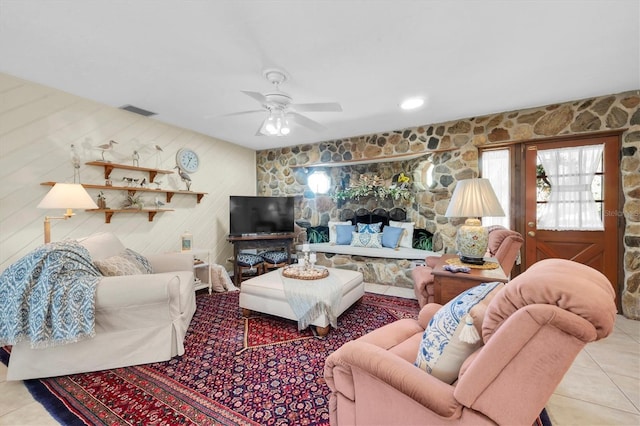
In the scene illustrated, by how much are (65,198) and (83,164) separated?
865mm

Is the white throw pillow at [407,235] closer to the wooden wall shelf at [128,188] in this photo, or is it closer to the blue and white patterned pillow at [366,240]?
the blue and white patterned pillow at [366,240]

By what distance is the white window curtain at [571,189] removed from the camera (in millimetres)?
3160

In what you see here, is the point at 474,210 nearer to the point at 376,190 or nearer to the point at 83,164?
the point at 376,190

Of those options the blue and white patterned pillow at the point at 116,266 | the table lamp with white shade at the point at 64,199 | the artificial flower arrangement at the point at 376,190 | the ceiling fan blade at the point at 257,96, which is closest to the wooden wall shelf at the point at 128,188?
the table lamp with white shade at the point at 64,199

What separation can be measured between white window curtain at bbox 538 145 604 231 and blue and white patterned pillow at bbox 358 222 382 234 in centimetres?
208

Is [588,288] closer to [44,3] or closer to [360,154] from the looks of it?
[44,3]

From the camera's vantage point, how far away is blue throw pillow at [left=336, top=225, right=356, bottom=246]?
184 inches

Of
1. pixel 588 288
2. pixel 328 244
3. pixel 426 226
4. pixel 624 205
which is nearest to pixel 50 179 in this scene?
pixel 328 244

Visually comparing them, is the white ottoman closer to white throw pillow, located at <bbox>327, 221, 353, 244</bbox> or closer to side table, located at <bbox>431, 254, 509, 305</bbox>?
side table, located at <bbox>431, 254, 509, 305</bbox>

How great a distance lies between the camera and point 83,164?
2994mm

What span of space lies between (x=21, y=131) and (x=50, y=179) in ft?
1.56

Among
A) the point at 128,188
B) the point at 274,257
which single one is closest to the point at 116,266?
the point at 128,188

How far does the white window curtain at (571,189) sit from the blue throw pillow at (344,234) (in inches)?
101

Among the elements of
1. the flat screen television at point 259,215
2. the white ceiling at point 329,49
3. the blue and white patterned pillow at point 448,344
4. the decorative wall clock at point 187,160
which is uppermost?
the white ceiling at point 329,49
